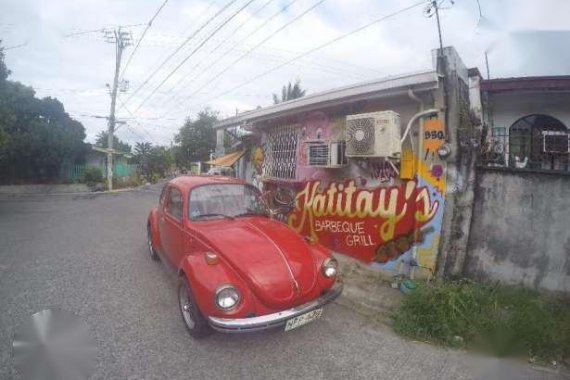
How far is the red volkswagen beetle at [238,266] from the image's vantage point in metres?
2.84

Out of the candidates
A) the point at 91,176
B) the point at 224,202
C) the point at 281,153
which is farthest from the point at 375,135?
the point at 91,176

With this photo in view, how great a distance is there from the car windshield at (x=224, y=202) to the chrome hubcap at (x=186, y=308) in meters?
0.90

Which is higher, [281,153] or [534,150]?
[281,153]

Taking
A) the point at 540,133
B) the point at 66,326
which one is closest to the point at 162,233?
the point at 66,326

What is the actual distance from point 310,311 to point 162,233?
284 centimetres

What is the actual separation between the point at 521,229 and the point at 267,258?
11.1 feet

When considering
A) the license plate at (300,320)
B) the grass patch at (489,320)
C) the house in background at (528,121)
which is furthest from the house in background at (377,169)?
the license plate at (300,320)

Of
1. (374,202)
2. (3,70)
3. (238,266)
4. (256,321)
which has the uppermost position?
(3,70)

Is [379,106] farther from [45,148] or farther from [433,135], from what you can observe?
[45,148]

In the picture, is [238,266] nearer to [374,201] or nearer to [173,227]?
[173,227]

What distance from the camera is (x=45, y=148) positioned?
19.0 meters

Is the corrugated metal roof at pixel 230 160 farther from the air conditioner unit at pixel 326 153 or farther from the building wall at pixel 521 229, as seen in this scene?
the building wall at pixel 521 229

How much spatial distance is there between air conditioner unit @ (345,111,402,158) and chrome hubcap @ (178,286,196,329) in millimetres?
3018

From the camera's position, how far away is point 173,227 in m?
4.31
